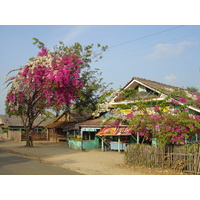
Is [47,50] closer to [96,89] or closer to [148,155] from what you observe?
[96,89]

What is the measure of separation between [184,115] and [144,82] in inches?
325

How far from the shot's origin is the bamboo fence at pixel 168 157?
32.7ft

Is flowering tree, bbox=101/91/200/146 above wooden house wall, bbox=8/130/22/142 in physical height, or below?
above

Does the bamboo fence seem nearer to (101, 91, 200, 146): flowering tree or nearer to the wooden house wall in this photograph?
(101, 91, 200, 146): flowering tree

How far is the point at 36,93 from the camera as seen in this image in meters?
22.5

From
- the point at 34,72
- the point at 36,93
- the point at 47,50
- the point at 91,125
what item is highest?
the point at 47,50

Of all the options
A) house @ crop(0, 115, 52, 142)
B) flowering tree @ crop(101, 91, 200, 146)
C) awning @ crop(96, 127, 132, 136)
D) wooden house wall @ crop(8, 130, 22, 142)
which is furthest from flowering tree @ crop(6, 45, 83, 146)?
wooden house wall @ crop(8, 130, 22, 142)

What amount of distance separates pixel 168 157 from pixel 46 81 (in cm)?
1208

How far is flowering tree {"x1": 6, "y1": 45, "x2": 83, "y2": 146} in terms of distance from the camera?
1922cm

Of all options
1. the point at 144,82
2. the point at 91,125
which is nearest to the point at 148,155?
the point at 144,82

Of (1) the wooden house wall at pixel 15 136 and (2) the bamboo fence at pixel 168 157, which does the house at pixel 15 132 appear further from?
(2) the bamboo fence at pixel 168 157

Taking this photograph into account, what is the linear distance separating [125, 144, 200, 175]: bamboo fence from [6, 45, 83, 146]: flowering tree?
359 inches

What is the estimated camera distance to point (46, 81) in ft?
64.1

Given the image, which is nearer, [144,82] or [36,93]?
[144,82]
